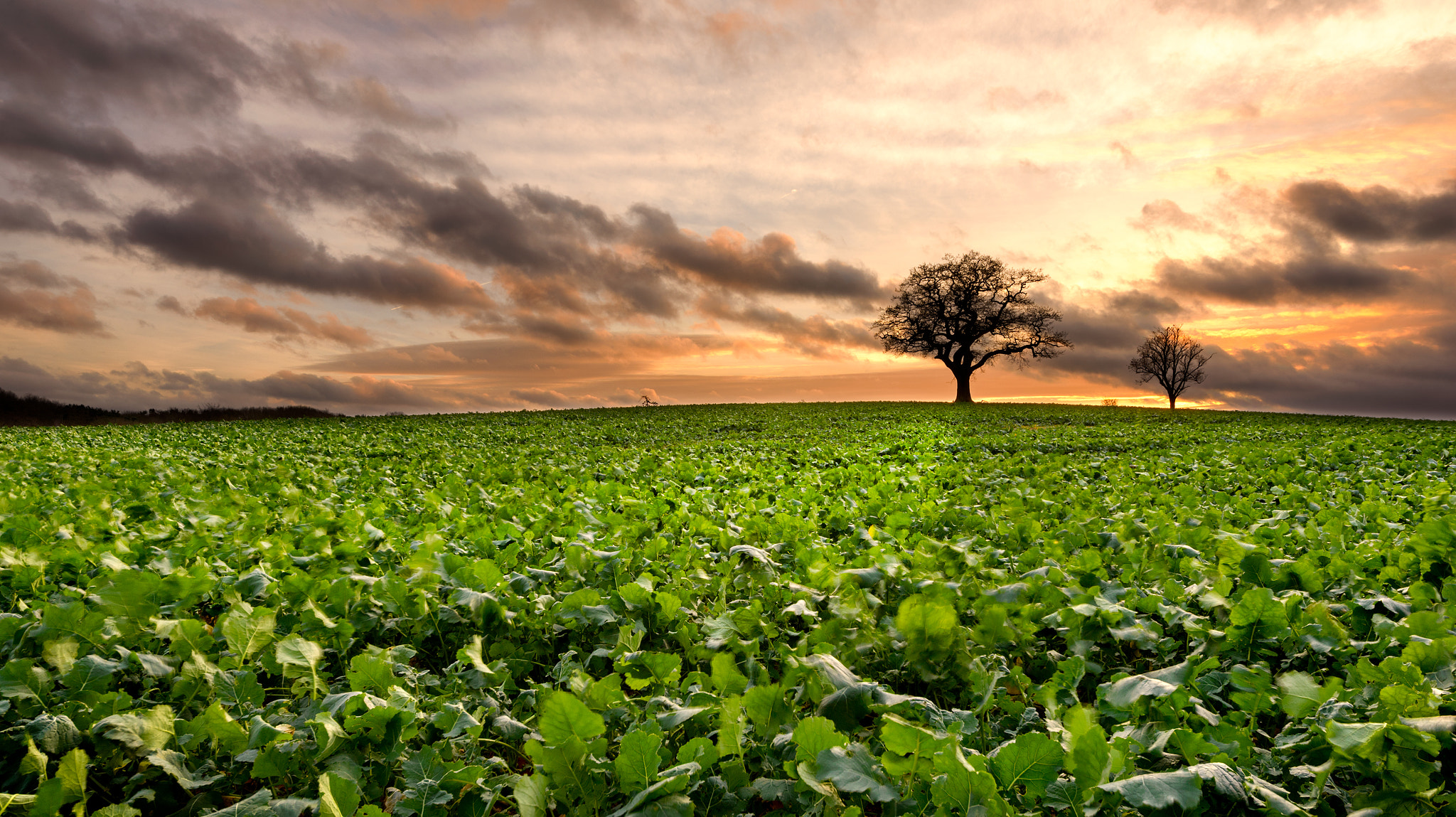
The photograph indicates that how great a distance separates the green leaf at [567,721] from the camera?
2256 mm

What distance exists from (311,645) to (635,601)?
152 cm

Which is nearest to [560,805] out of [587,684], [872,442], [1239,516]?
[587,684]

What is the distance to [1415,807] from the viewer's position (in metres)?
2.14

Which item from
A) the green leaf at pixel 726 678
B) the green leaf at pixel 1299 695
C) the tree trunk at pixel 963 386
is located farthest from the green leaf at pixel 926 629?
the tree trunk at pixel 963 386

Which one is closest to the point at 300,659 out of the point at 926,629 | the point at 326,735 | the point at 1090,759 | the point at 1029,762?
the point at 326,735

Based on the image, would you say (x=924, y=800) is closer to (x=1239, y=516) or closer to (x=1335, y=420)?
(x=1239, y=516)

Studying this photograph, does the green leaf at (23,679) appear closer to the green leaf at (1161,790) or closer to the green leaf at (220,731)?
the green leaf at (220,731)

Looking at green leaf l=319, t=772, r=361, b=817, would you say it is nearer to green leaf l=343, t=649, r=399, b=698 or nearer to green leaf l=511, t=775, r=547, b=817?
green leaf l=511, t=775, r=547, b=817

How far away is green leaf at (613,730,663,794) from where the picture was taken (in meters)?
2.18

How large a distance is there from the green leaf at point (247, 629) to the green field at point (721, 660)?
13 mm

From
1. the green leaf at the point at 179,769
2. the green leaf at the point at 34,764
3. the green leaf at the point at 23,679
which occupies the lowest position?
the green leaf at the point at 179,769

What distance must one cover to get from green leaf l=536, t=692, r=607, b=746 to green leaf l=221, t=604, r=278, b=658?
1853 millimetres

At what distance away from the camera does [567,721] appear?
2.27 meters

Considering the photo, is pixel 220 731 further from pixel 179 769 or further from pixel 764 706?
pixel 764 706
